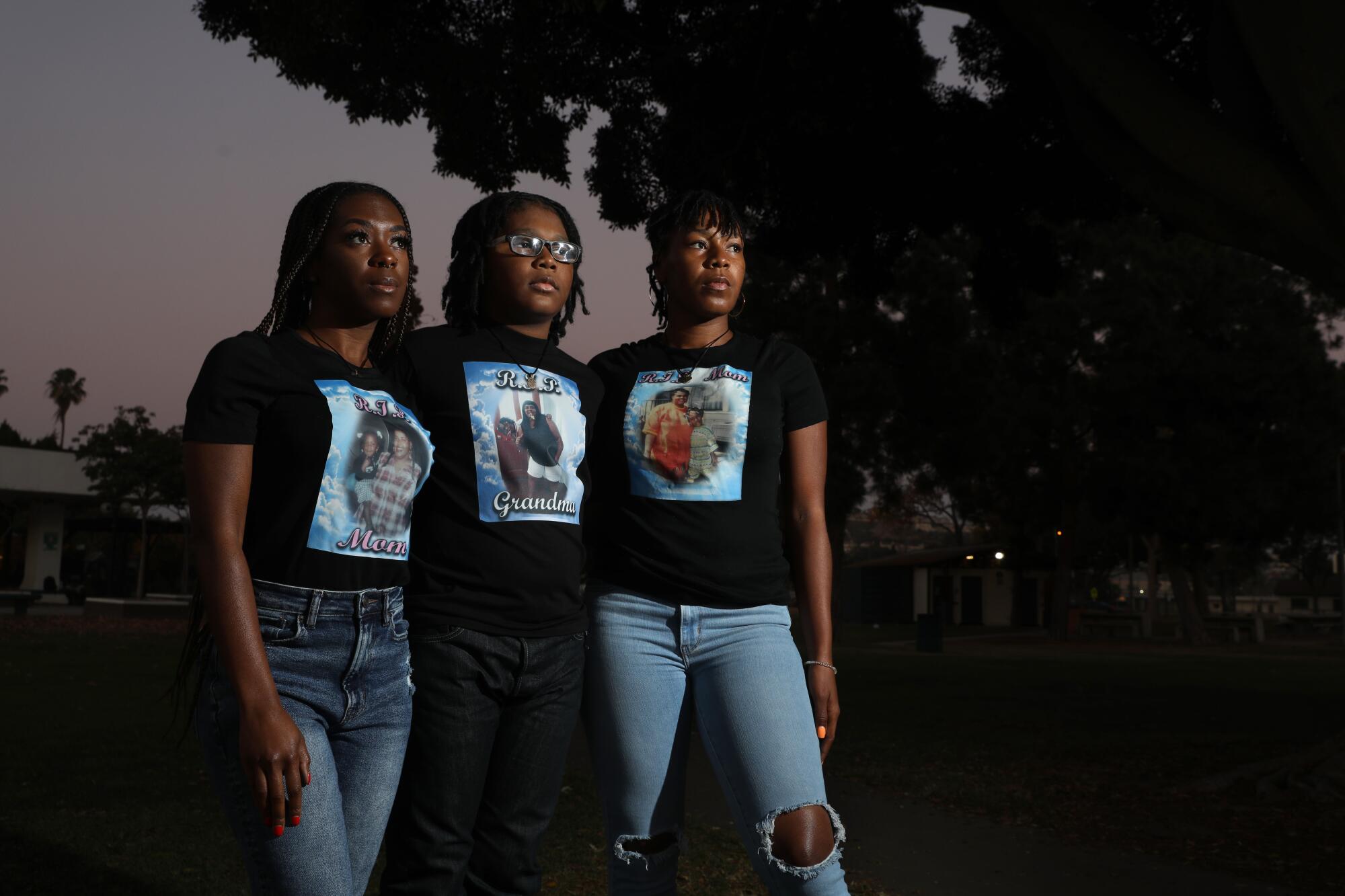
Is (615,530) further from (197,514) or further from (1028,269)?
(1028,269)

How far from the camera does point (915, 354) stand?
30594mm

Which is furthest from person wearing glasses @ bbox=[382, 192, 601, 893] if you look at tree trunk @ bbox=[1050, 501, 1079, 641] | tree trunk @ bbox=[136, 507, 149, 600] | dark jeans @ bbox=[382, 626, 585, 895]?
tree trunk @ bbox=[136, 507, 149, 600]

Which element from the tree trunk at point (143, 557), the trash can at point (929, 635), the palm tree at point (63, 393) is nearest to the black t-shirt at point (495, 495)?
the trash can at point (929, 635)

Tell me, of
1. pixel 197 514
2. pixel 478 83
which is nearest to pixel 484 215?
pixel 197 514

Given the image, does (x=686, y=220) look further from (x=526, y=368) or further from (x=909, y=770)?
(x=909, y=770)

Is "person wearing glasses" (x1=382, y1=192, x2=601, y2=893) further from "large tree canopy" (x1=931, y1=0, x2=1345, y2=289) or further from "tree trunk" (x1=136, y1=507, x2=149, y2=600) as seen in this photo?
"tree trunk" (x1=136, y1=507, x2=149, y2=600)

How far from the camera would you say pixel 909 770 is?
936 centimetres

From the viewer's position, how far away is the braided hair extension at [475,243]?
9.39ft

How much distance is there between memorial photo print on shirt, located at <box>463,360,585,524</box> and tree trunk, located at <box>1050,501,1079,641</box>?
31820 millimetres

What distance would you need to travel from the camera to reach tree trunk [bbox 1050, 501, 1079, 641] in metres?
33.3

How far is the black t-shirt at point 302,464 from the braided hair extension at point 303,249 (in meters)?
0.20

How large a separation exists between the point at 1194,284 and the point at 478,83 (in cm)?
2517

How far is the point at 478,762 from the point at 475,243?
118 cm

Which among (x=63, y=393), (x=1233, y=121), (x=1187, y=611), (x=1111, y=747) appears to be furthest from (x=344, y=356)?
(x=63, y=393)
